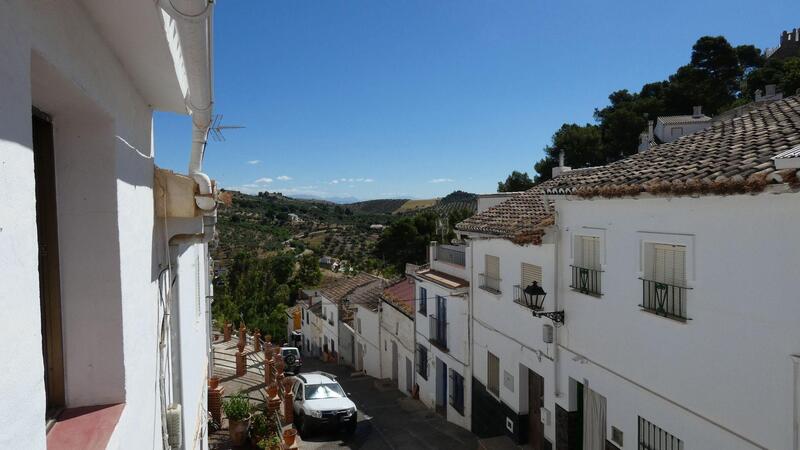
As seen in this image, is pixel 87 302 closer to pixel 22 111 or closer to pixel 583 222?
pixel 22 111

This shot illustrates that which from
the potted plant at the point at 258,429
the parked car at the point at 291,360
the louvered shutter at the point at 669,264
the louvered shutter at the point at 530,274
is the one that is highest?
the louvered shutter at the point at 669,264

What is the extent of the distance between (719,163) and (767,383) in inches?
112

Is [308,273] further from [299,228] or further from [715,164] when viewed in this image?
[715,164]

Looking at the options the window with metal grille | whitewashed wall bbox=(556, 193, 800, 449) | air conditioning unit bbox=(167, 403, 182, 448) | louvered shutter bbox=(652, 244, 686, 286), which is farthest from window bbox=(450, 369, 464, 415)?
air conditioning unit bbox=(167, 403, 182, 448)

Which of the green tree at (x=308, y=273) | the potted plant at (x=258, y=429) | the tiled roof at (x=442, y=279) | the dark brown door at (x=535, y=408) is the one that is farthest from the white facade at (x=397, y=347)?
the green tree at (x=308, y=273)

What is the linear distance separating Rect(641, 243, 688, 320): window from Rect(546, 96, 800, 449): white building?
0.02m

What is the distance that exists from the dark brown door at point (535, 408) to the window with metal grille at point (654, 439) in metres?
3.58

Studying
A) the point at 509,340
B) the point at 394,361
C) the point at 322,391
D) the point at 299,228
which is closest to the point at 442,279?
the point at 509,340

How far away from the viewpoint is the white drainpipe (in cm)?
229

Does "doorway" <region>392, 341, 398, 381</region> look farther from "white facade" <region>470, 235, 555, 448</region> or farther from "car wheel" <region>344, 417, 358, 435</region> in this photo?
"white facade" <region>470, 235, 555, 448</region>

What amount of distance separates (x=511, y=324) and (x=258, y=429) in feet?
21.6

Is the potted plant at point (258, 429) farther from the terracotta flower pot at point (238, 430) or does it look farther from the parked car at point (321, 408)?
the parked car at point (321, 408)

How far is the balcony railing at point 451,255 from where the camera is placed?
55.6 ft

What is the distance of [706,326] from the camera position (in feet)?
23.6
